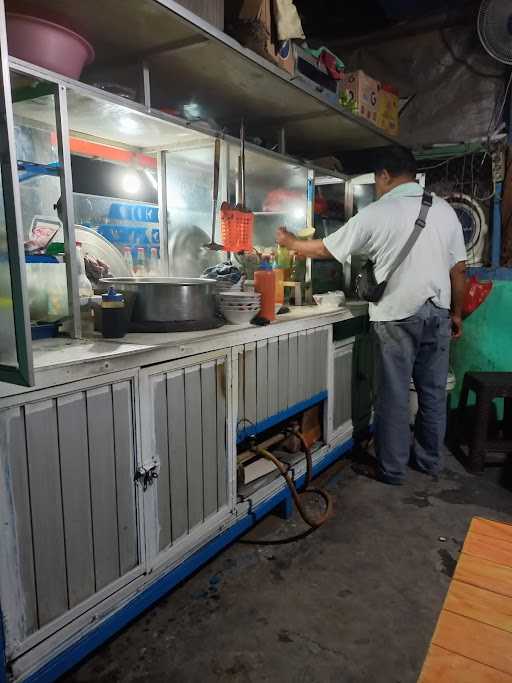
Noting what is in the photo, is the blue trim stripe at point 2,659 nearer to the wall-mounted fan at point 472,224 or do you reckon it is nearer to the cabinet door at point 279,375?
the cabinet door at point 279,375

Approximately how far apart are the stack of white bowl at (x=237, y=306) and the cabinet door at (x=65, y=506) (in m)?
0.80

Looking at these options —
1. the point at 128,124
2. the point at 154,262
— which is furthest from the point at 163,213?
the point at 128,124

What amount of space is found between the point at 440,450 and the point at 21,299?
115 inches

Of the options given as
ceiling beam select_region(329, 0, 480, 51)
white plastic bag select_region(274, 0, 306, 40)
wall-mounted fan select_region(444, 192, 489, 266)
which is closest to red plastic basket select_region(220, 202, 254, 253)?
white plastic bag select_region(274, 0, 306, 40)

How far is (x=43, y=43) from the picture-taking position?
1.79 meters

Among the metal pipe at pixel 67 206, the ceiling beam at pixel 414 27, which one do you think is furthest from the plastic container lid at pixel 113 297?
the ceiling beam at pixel 414 27

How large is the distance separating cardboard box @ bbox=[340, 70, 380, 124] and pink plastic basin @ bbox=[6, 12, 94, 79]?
6.91 feet

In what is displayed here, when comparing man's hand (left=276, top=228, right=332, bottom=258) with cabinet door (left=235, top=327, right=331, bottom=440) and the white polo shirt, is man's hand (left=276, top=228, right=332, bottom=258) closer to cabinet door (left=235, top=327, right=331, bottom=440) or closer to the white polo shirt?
the white polo shirt

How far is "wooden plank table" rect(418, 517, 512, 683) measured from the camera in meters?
0.88

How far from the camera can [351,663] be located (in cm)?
179

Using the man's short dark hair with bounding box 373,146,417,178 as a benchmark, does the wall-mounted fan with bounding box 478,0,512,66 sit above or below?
above

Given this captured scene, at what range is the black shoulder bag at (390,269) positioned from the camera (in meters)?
2.97

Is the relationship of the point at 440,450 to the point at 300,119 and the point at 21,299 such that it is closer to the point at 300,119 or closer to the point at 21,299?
the point at 300,119

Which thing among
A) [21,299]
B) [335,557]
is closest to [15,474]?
[21,299]
